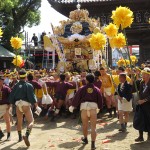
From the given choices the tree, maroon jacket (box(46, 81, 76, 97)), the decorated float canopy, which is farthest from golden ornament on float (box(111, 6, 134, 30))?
the tree

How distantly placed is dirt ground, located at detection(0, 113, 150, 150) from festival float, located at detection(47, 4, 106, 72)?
6.48m

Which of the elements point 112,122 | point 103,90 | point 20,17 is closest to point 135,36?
point 103,90

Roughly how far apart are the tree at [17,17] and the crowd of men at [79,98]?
16.9 m

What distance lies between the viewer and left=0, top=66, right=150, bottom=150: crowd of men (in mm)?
7535

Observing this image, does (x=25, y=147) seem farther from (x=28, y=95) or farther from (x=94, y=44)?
(x=94, y=44)

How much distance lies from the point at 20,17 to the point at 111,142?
23.9 m

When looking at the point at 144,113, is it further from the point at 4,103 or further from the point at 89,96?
the point at 4,103

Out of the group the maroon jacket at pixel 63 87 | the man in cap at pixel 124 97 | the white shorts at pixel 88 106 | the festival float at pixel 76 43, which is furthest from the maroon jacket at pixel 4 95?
the festival float at pixel 76 43

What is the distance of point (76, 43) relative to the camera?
17.0m

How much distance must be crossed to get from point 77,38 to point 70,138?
343 inches

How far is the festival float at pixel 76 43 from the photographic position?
54.4 ft

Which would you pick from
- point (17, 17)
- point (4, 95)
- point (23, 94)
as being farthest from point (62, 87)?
point (17, 17)

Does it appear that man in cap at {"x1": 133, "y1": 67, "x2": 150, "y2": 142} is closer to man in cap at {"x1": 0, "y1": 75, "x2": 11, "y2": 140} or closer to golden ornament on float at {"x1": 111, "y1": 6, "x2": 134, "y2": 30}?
golden ornament on float at {"x1": 111, "y1": 6, "x2": 134, "y2": 30}

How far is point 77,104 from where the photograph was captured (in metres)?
7.55
